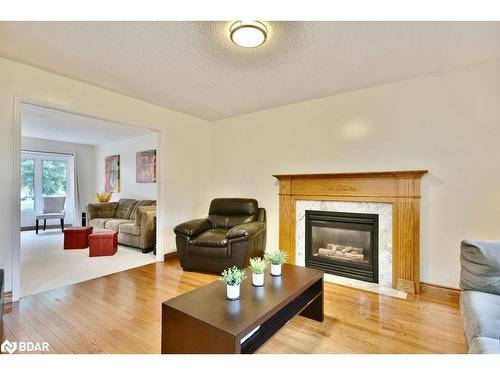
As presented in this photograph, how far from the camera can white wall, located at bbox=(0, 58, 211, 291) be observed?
2387 mm

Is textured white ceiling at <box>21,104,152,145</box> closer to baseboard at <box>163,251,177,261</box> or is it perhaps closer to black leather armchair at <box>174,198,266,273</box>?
black leather armchair at <box>174,198,266,273</box>

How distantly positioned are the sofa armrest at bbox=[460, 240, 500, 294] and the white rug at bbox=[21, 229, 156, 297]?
366 centimetres

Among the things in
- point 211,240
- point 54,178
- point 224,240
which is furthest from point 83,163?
point 224,240

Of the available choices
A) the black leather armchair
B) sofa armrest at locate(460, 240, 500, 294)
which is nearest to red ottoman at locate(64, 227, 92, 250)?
the black leather armchair

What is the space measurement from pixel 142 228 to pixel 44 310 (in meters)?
2.11

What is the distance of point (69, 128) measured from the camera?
17.0 feet

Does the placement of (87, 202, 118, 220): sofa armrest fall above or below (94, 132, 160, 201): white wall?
below

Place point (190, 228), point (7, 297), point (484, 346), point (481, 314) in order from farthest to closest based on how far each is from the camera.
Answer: point (190, 228)
point (7, 297)
point (481, 314)
point (484, 346)

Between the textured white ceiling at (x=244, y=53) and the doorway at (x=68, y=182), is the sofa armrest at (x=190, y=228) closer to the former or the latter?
the doorway at (x=68, y=182)

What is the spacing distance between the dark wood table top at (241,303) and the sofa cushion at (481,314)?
93 cm

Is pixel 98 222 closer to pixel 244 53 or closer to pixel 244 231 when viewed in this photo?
pixel 244 231

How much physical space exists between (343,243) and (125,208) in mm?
4535

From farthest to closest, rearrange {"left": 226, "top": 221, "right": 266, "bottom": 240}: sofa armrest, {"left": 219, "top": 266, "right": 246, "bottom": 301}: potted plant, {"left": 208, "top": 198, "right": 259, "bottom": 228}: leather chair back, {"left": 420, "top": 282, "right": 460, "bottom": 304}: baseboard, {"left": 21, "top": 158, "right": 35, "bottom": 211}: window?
{"left": 21, "top": 158, "right": 35, "bottom": 211}: window → {"left": 208, "top": 198, "right": 259, "bottom": 228}: leather chair back → {"left": 226, "top": 221, "right": 266, "bottom": 240}: sofa armrest → {"left": 420, "top": 282, "right": 460, "bottom": 304}: baseboard → {"left": 219, "top": 266, "right": 246, "bottom": 301}: potted plant
